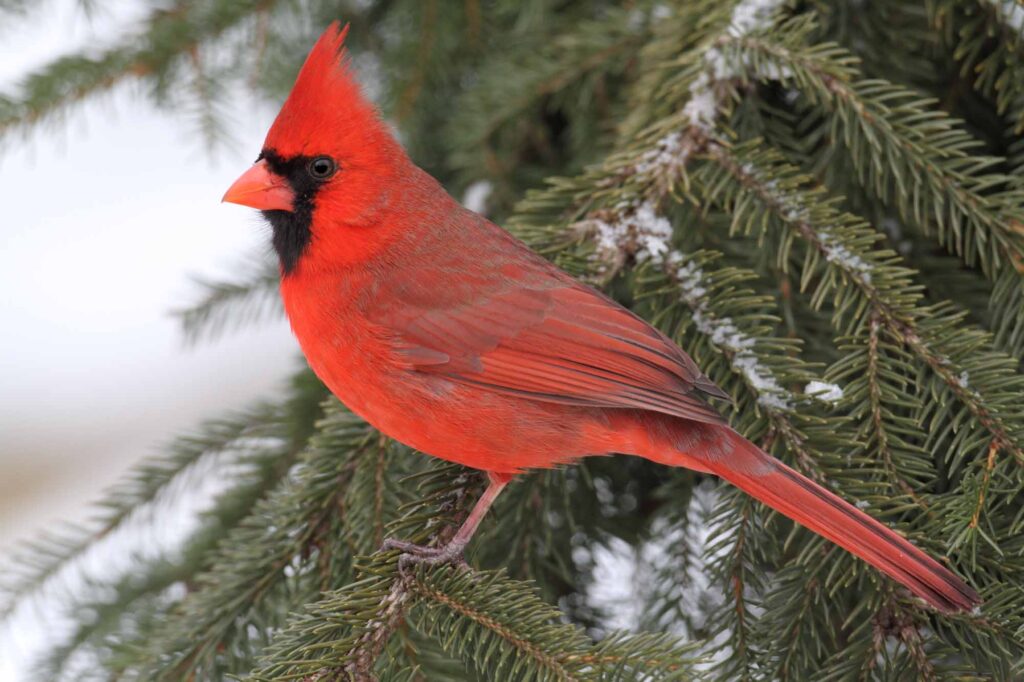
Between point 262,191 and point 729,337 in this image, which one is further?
point 262,191

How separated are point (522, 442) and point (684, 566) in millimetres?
467

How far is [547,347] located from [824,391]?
1.69ft

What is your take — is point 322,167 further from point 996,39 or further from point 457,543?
point 996,39

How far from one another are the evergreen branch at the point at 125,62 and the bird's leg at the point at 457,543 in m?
1.42

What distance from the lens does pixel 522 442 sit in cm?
192

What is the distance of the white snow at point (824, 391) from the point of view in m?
1.75

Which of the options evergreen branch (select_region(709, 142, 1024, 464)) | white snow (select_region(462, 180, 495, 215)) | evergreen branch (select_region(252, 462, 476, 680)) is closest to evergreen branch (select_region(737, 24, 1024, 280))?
evergreen branch (select_region(709, 142, 1024, 464))

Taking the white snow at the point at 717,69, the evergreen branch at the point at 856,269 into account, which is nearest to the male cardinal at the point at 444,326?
the evergreen branch at the point at 856,269

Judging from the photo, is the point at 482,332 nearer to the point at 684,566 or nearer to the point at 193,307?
the point at 684,566

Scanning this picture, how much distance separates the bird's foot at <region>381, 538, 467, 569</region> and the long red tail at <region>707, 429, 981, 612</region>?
0.46m

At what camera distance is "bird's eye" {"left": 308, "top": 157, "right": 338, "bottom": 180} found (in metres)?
2.05

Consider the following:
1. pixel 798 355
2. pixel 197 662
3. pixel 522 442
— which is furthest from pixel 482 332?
pixel 197 662

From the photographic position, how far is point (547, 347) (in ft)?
6.53

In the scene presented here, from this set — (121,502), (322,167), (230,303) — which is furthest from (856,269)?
(230,303)
